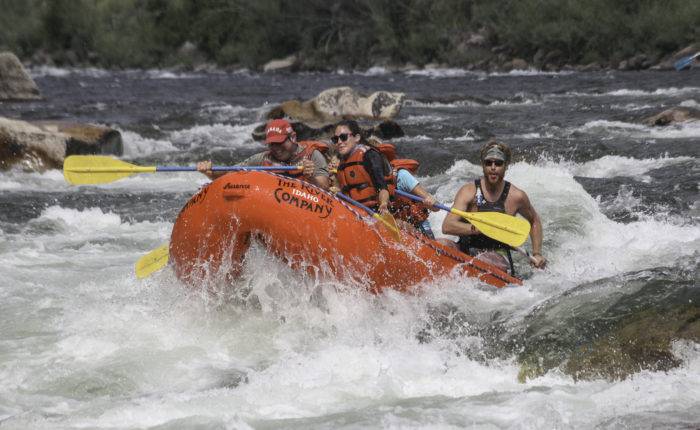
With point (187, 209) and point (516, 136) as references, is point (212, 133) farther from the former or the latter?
point (187, 209)

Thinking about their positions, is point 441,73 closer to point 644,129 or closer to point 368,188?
point 644,129

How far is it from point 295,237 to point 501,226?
1.36 m

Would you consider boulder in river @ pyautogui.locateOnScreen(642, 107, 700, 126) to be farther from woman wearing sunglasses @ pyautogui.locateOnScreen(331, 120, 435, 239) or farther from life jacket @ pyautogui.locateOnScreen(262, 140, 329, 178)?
life jacket @ pyautogui.locateOnScreen(262, 140, 329, 178)

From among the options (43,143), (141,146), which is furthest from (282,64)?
(43,143)

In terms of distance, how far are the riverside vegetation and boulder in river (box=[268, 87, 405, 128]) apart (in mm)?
12785

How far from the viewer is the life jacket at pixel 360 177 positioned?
6344mm

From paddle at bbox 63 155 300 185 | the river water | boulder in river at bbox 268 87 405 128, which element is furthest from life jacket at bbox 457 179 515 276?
boulder in river at bbox 268 87 405 128

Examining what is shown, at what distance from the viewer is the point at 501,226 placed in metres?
6.07

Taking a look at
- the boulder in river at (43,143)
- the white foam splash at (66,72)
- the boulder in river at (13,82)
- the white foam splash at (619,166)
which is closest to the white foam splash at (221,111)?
the boulder in river at (13,82)

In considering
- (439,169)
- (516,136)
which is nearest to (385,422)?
(439,169)

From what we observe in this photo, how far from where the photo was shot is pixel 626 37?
28969mm

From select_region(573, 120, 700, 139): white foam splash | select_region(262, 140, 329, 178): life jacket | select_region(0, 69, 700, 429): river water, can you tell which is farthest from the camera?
select_region(573, 120, 700, 139): white foam splash

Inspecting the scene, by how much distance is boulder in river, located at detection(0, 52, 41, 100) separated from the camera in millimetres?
21812

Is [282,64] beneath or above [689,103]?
beneath
